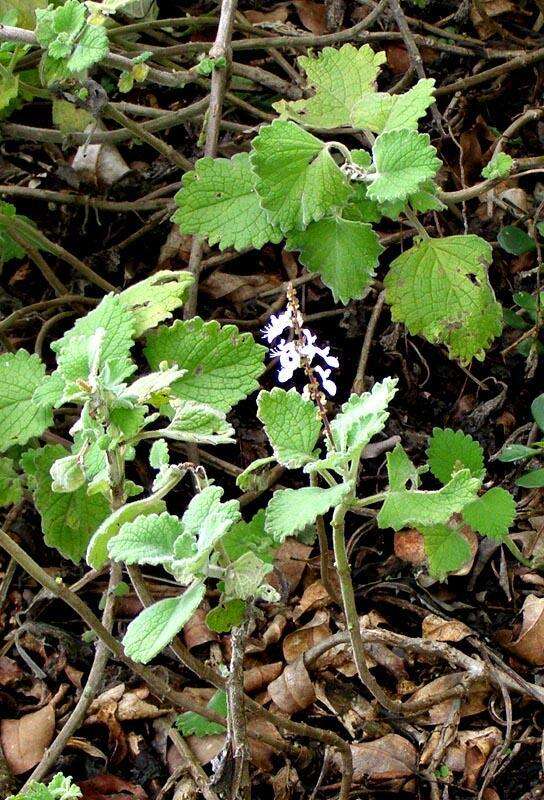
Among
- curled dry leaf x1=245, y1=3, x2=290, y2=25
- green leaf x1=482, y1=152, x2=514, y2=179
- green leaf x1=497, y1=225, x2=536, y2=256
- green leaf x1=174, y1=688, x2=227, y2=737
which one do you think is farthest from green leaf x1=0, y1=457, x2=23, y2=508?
curled dry leaf x1=245, y1=3, x2=290, y2=25

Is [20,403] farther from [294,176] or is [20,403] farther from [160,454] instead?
[294,176]

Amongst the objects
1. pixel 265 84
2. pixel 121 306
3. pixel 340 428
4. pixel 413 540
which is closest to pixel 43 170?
pixel 265 84

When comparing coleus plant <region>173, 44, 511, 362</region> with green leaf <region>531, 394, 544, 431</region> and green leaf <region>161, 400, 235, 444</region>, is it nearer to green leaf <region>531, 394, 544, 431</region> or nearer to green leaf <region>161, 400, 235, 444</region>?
green leaf <region>531, 394, 544, 431</region>

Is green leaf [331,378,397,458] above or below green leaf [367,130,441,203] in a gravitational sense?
below

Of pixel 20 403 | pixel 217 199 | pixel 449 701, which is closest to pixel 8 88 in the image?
pixel 217 199

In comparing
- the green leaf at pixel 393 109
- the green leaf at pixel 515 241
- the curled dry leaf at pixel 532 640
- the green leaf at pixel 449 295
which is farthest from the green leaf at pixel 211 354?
the green leaf at pixel 515 241

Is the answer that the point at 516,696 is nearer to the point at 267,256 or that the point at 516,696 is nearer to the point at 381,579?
the point at 381,579
